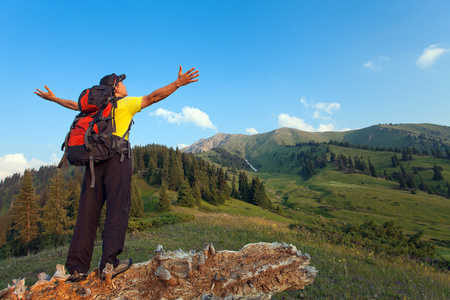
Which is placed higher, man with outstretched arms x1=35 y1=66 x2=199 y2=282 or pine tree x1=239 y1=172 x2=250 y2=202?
man with outstretched arms x1=35 y1=66 x2=199 y2=282

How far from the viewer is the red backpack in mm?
3189

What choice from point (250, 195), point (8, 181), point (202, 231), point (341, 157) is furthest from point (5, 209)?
point (341, 157)

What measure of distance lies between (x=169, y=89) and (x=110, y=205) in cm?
217

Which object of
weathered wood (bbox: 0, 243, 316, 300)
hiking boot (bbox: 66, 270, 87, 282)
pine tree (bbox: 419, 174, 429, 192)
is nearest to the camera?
weathered wood (bbox: 0, 243, 316, 300)

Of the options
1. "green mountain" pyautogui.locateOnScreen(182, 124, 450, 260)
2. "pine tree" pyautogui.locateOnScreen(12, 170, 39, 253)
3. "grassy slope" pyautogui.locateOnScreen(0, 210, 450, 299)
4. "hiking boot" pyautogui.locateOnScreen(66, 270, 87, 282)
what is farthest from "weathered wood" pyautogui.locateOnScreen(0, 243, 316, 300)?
"pine tree" pyautogui.locateOnScreen(12, 170, 39, 253)

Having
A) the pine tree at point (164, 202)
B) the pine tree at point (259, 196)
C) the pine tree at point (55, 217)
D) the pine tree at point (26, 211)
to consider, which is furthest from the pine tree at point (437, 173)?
the pine tree at point (26, 211)

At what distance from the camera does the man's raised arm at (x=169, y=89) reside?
3.74 meters

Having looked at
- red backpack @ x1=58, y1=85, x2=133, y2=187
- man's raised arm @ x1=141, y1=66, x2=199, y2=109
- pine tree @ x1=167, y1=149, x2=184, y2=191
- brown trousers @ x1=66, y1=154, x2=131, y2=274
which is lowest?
pine tree @ x1=167, y1=149, x2=184, y2=191

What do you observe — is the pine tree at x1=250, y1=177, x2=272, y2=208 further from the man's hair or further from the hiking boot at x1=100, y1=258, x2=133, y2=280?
the man's hair

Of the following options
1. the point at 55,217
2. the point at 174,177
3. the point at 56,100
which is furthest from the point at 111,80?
the point at 174,177

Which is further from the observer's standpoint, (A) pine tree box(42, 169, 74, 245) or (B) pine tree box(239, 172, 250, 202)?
(B) pine tree box(239, 172, 250, 202)

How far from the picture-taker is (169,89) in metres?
3.76

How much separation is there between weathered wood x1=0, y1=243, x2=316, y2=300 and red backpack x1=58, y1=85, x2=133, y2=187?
1484mm

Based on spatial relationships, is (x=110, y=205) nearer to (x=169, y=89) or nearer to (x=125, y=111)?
(x=125, y=111)
